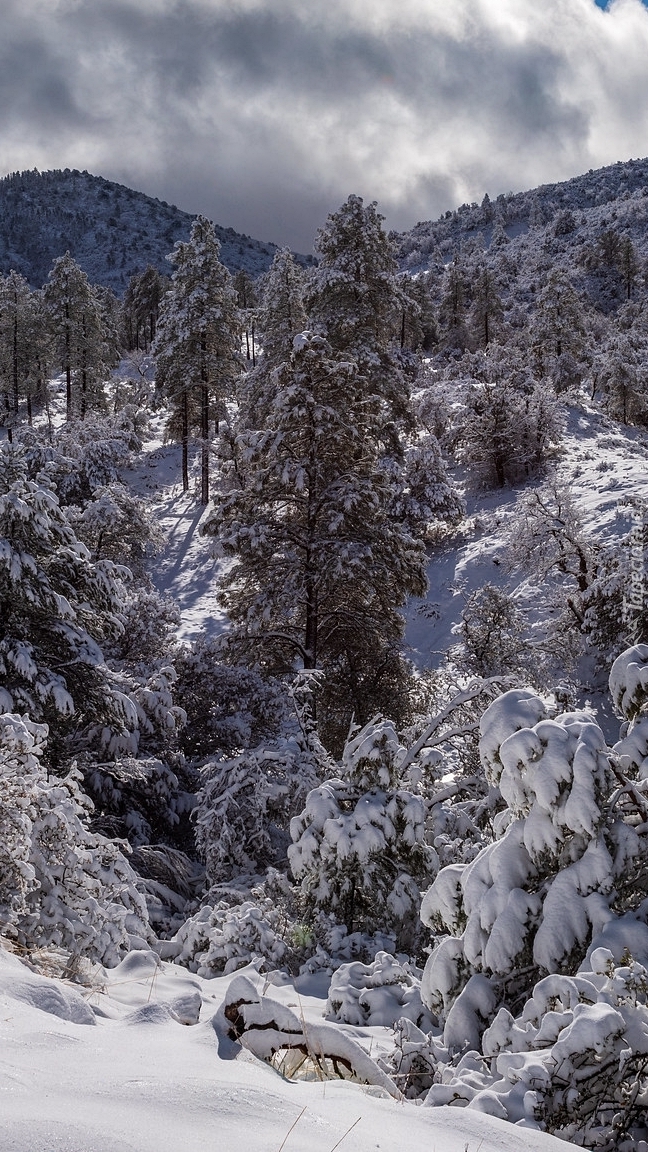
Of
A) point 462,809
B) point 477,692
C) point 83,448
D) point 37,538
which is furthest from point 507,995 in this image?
point 83,448

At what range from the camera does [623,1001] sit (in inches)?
101

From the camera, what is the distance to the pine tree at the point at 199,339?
→ 28.0 metres

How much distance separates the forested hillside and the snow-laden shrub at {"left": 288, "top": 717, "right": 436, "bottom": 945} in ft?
0.10

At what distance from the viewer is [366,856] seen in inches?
230

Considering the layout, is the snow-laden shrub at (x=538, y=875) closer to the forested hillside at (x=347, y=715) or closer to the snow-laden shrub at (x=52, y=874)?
the forested hillside at (x=347, y=715)

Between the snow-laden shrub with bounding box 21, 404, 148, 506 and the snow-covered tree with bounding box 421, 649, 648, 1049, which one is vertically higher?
the snow-laden shrub with bounding box 21, 404, 148, 506

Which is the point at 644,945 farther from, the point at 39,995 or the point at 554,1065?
the point at 39,995

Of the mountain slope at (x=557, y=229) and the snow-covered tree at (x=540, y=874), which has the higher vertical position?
the mountain slope at (x=557, y=229)

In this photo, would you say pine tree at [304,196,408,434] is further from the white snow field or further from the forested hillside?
the white snow field

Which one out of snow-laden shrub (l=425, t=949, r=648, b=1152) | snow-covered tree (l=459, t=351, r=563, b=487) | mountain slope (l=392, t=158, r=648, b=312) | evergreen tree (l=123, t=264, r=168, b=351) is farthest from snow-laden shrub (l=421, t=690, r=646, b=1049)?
evergreen tree (l=123, t=264, r=168, b=351)

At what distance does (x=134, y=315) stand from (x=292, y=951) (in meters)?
68.1

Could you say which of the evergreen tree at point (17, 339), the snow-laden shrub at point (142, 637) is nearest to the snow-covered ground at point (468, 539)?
the snow-laden shrub at point (142, 637)

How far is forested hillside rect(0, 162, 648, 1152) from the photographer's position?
312cm

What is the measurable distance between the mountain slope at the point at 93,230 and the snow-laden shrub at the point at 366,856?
4769 inches
